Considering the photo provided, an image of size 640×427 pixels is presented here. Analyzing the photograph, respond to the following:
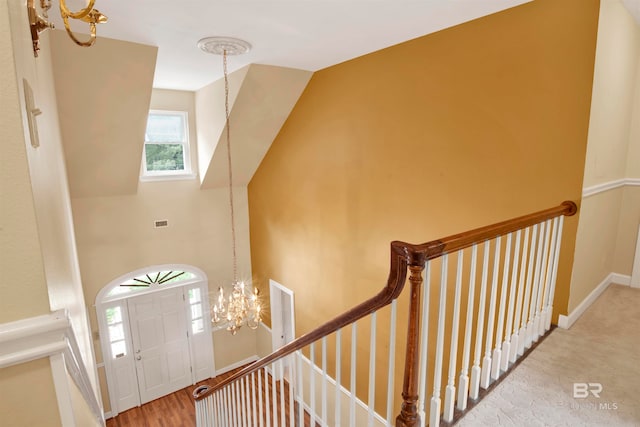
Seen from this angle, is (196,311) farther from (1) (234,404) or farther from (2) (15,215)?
(2) (15,215)

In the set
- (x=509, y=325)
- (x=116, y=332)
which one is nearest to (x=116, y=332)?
(x=116, y=332)

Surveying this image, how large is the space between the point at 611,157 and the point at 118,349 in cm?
746

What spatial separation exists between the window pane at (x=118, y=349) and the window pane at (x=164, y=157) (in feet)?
10.3

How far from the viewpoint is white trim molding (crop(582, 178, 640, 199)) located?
2.62m

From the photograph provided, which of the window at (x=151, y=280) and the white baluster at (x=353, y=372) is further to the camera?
the window at (x=151, y=280)

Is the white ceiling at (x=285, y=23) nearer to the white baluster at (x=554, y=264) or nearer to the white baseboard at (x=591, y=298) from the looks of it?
the white baluster at (x=554, y=264)

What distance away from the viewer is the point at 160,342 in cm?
640

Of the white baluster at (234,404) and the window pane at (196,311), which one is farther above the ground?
the white baluster at (234,404)

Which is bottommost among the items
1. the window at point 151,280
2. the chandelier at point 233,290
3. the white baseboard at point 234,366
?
the white baseboard at point 234,366

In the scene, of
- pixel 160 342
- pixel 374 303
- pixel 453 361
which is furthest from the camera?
pixel 160 342

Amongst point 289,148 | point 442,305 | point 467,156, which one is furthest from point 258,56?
point 442,305

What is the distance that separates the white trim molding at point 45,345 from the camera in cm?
81

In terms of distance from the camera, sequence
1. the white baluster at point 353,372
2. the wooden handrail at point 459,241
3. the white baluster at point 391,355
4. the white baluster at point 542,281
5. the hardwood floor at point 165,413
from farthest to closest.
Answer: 1. the hardwood floor at point 165,413
2. the white baluster at point 542,281
3. the white baluster at point 353,372
4. the white baluster at point 391,355
5. the wooden handrail at point 459,241

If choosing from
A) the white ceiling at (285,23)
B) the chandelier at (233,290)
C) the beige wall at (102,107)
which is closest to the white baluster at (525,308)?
the white ceiling at (285,23)
